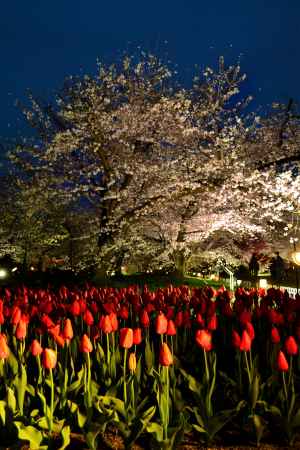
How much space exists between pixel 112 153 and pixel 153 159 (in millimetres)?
2364

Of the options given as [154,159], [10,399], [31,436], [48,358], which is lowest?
[31,436]

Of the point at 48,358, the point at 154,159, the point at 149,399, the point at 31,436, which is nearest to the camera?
the point at 31,436

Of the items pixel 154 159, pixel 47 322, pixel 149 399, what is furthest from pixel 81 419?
pixel 154 159

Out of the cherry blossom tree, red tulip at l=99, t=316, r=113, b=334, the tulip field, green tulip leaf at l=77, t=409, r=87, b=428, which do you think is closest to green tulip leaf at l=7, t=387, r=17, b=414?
the tulip field

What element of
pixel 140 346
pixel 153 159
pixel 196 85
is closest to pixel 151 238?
pixel 153 159

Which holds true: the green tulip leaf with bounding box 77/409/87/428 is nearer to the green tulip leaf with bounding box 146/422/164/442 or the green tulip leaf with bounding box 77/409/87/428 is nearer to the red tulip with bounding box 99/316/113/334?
the green tulip leaf with bounding box 146/422/164/442

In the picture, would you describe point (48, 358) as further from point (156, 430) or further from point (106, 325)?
point (156, 430)

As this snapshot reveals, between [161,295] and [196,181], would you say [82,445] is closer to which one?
[161,295]

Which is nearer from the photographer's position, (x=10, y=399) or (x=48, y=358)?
(x=10, y=399)

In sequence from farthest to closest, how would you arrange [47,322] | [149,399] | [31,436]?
[47,322] → [149,399] → [31,436]

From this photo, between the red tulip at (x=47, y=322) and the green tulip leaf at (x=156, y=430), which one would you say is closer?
the green tulip leaf at (x=156, y=430)

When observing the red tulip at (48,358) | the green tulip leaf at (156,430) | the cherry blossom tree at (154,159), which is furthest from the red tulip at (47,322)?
the cherry blossom tree at (154,159)

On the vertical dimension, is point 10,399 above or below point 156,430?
above

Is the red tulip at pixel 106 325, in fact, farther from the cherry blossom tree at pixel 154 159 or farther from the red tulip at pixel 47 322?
the cherry blossom tree at pixel 154 159
